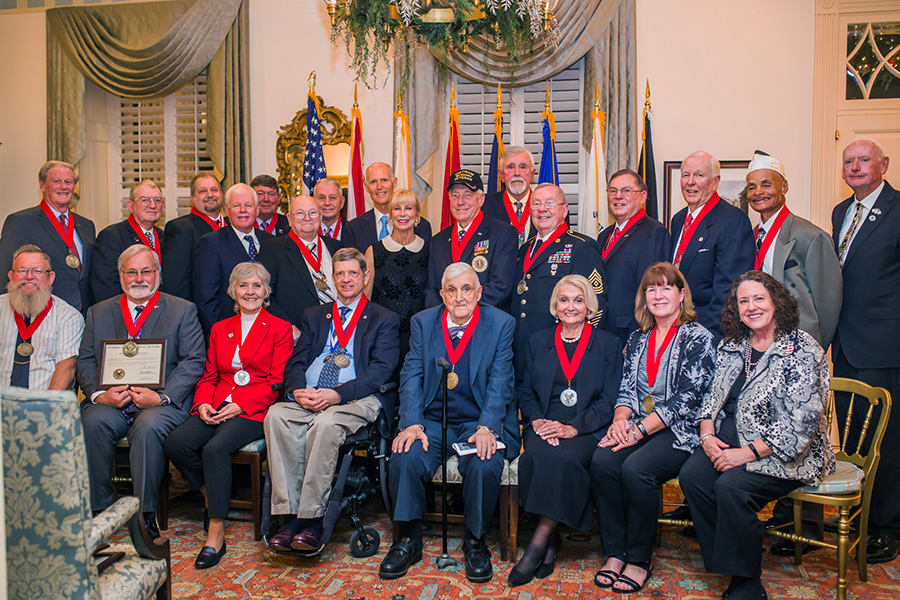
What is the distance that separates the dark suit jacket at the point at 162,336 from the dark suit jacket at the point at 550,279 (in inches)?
70.9

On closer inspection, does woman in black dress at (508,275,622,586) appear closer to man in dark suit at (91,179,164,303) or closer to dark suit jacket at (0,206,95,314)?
man in dark suit at (91,179,164,303)

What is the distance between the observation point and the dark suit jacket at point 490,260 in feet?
13.1

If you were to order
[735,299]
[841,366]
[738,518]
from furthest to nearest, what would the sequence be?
[841,366], [735,299], [738,518]

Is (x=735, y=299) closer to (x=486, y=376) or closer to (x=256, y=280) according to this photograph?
(x=486, y=376)

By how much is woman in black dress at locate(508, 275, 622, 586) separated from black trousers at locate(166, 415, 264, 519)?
146cm

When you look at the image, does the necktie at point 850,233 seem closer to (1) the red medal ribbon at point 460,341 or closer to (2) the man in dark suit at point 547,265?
(2) the man in dark suit at point 547,265

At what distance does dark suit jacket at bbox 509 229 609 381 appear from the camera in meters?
3.84

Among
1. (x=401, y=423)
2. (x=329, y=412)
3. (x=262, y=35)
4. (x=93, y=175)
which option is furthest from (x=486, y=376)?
(x=93, y=175)

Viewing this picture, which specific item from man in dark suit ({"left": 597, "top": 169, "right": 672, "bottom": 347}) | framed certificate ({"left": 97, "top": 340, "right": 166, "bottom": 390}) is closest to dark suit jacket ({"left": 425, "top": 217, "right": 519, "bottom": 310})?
man in dark suit ({"left": 597, "top": 169, "right": 672, "bottom": 347})

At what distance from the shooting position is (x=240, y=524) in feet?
12.9

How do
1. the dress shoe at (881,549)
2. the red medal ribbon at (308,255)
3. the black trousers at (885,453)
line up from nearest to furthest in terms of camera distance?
the dress shoe at (881,549), the black trousers at (885,453), the red medal ribbon at (308,255)

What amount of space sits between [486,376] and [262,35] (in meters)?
4.74

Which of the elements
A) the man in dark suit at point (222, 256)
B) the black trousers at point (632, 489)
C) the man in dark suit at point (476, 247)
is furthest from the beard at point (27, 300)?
the black trousers at point (632, 489)

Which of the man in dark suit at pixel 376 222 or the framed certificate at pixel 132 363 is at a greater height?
the man in dark suit at pixel 376 222
